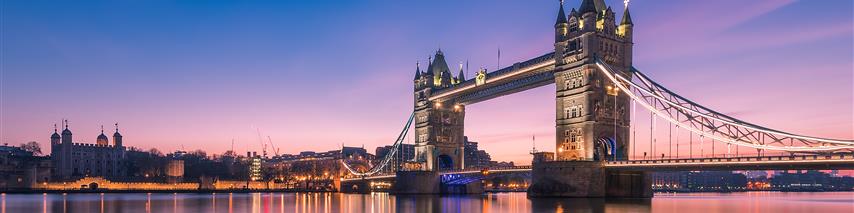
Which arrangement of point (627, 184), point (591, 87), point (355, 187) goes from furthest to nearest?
point (355, 187), point (591, 87), point (627, 184)

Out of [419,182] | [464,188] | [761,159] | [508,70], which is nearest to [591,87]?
[508,70]

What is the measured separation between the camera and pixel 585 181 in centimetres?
8006

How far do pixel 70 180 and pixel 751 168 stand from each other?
149537 mm

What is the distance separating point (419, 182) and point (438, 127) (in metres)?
9.93

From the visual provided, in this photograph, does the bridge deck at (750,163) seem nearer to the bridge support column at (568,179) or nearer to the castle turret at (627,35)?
the bridge support column at (568,179)

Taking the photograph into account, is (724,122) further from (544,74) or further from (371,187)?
(371,187)

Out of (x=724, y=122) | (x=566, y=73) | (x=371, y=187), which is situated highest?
(x=566, y=73)

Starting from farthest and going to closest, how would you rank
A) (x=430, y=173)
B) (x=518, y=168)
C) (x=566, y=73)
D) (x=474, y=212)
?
(x=430, y=173) < (x=518, y=168) < (x=566, y=73) < (x=474, y=212)

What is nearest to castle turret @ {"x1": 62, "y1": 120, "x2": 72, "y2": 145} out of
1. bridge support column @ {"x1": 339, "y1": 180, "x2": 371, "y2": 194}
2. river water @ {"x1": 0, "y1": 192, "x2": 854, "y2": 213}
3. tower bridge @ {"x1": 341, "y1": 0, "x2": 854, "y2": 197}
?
bridge support column @ {"x1": 339, "y1": 180, "x2": 371, "y2": 194}

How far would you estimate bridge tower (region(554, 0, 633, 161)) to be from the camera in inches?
3290

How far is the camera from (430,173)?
369 feet

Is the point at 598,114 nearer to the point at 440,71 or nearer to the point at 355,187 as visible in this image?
the point at 440,71

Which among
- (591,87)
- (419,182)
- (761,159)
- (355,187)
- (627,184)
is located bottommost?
(355,187)

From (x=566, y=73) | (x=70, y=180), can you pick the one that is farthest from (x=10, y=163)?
(x=566, y=73)
